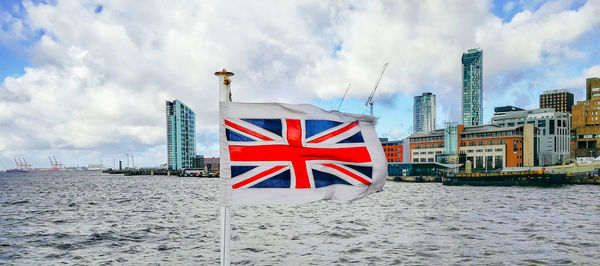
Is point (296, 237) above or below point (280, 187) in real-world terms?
below

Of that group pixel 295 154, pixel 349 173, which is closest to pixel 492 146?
pixel 349 173

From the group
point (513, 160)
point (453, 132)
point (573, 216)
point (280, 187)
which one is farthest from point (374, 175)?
point (453, 132)

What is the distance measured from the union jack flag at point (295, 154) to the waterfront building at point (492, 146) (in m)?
165

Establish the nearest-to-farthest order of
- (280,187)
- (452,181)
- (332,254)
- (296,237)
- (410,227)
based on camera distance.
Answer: (280,187) → (332,254) → (296,237) → (410,227) → (452,181)

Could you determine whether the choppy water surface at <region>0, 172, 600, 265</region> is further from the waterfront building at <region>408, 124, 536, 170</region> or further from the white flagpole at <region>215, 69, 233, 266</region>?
the waterfront building at <region>408, 124, 536, 170</region>

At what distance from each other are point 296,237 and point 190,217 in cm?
1692

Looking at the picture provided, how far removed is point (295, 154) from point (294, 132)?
22.0 inches

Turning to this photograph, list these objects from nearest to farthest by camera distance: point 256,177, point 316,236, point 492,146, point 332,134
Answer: point 256,177
point 332,134
point 316,236
point 492,146

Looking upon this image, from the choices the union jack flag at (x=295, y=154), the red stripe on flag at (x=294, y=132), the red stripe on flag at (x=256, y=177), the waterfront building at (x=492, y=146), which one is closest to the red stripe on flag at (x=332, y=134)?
the union jack flag at (x=295, y=154)

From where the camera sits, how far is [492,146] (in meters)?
161

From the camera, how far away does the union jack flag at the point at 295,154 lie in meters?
9.59

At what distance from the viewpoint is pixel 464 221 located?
3825 cm

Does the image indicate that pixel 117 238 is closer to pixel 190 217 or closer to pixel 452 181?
pixel 190 217

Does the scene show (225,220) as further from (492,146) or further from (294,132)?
(492,146)
